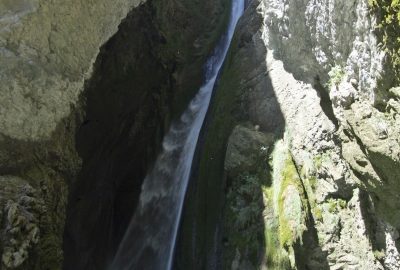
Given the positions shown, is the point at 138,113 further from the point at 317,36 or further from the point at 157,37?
the point at 317,36

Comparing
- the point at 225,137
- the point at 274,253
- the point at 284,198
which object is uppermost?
the point at 225,137

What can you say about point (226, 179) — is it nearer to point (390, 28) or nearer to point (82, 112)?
point (82, 112)

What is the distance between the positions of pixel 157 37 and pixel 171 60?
807mm

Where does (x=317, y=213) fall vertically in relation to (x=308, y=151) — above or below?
below

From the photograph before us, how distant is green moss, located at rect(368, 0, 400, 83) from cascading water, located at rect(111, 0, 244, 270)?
6120mm

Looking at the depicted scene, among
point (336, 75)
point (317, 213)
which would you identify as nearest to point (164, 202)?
point (317, 213)

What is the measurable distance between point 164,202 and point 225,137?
2.06 metres

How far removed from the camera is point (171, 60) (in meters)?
13.0

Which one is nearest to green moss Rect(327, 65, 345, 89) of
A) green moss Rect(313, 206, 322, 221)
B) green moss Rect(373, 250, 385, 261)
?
green moss Rect(313, 206, 322, 221)

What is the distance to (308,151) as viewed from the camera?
27.1ft

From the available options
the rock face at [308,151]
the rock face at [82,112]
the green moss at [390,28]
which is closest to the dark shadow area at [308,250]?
the rock face at [308,151]

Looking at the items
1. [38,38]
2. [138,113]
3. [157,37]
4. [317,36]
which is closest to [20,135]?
[38,38]

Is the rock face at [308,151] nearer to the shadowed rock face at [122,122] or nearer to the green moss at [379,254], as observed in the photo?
the green moss at [379,254]

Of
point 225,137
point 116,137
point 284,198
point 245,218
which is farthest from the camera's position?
point 116,137
